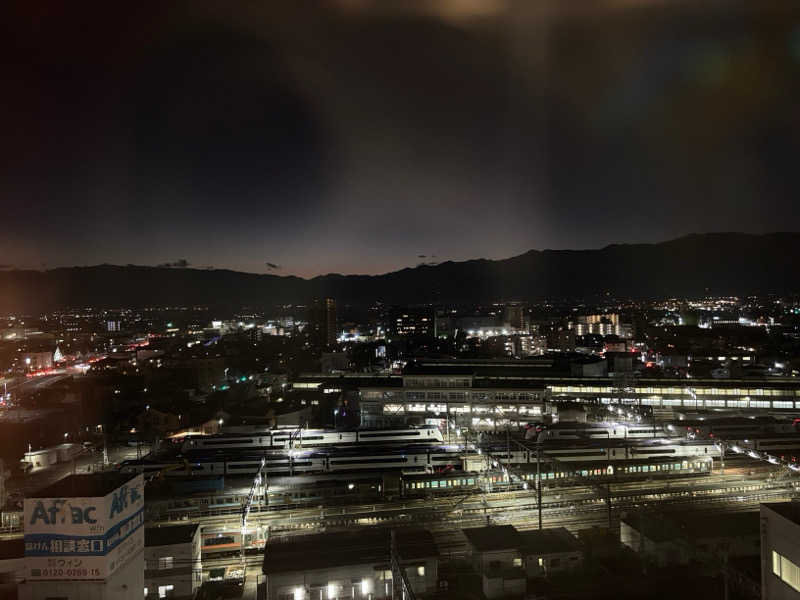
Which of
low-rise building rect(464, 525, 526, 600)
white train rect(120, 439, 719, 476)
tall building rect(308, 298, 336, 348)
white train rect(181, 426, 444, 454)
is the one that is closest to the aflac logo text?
low-rise building rect(464, 525, 526, 600)

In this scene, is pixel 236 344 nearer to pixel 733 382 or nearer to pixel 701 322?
pixel 733 382

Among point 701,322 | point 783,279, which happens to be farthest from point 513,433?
point 783,279

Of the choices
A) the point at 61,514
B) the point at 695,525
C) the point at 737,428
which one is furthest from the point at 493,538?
the point at 737,428

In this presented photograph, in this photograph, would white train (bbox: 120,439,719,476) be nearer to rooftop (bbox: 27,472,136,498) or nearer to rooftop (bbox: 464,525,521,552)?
rooftop (bbox: 464,525,521,552)

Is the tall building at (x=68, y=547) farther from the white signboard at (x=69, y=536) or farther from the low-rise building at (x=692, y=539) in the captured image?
the low-rise building at (x=692, y=539)

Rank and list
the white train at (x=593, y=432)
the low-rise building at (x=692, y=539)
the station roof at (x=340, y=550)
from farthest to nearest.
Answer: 1. the white train at (x=593, y=432)
2. the low-rise building at (x=692, y=539)
3. the station roof at (x=340, y=550)

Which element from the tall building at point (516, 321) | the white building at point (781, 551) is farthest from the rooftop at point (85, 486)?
the tall building at point (516, 321)
